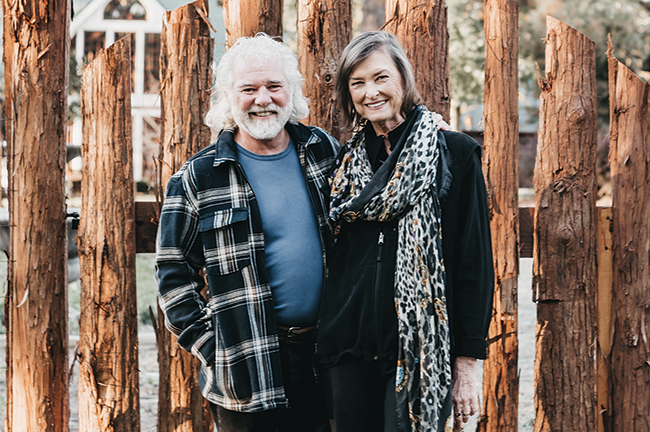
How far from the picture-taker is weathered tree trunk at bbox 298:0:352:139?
107 inches

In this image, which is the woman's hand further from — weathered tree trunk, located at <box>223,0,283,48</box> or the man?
weathered tree trunk, located at <box>223,0,283,48</box>

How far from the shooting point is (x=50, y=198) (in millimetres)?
2650

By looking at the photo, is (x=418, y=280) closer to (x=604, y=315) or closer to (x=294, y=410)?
(x=294, y=410)

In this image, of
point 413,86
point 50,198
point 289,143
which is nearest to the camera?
point 413,86

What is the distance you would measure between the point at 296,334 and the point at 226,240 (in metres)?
0.46

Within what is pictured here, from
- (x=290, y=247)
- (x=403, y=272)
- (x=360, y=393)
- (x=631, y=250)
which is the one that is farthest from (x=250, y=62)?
(x=631, y=250)

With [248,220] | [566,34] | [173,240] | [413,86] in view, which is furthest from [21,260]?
A: [566,34]

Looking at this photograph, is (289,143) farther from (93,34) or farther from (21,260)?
(93,34)

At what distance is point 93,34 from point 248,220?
1690 centimetres

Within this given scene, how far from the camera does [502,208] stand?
2725 mm

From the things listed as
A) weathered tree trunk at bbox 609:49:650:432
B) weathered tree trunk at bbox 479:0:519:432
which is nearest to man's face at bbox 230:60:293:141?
weathered tree trunk at bbox 479:0:519:432

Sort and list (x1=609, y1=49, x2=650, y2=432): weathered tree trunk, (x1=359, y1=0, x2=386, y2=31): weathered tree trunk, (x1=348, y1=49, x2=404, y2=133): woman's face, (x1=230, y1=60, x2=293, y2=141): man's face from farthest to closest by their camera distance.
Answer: (x1=359, y1=0, x2=386, y2=31): weathered tree trunk < (x1=609, y1=49, x2=650, y2=432): weathered tree trunk < (x1=230, y1=60, x2=293, y2=141): man's face < (x1=348, y1=49, x2=404, y2=133): woman's face

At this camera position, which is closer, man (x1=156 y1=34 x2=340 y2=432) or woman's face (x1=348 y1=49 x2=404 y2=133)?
woman's face (x1=348 y1=49 x2=404 y2=133)

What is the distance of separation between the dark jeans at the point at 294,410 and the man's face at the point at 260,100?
0.88m
